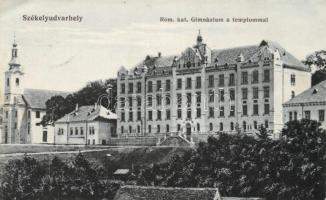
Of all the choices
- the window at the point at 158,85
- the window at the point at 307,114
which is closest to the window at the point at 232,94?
the window at the point at 307,114

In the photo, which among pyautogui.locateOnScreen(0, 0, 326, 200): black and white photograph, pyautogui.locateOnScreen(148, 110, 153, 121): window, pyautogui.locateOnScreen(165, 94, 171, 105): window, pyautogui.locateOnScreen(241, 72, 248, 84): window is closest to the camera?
pyautogui.locateOnScreen(0, 0, 326, 200): black and white photograph

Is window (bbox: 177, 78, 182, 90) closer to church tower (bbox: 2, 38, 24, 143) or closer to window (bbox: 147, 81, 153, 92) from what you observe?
window (bbox: 147, 81, 153, 92)

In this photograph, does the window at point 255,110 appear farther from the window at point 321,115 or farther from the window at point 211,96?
the window at point 321,115

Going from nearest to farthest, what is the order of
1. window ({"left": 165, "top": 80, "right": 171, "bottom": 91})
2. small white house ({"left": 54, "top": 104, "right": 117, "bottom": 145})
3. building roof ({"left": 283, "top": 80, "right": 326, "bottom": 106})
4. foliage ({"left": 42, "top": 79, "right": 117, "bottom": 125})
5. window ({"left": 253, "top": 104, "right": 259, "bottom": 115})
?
building roof ({"left": 283, "top": 80, "right": 326, "bottom": 106}) < window ({"left": 253, "top": 104, "right": 259, "bottom": 115}) < window ({"left": 165, "top": 80, "right": 171, "bottom": 91}) < small white house ({"left": 54, "top": 104, "right": 117, "bottom": 145}) < foliage ({"left": 42, "top": 79, "right": 117, "bottom": 125})

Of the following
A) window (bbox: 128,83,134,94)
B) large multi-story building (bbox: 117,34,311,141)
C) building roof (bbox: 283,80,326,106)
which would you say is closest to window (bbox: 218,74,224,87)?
large multi-story building (bbox: 117,34,311,141)

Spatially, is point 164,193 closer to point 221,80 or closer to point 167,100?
point 221,80

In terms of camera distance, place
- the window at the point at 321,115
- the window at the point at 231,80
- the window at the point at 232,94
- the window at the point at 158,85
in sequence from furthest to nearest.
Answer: the window at the point at 158,85 → the window at the point at 231,80 → the window at the point at 232,94 → the window at the point at 321,115
